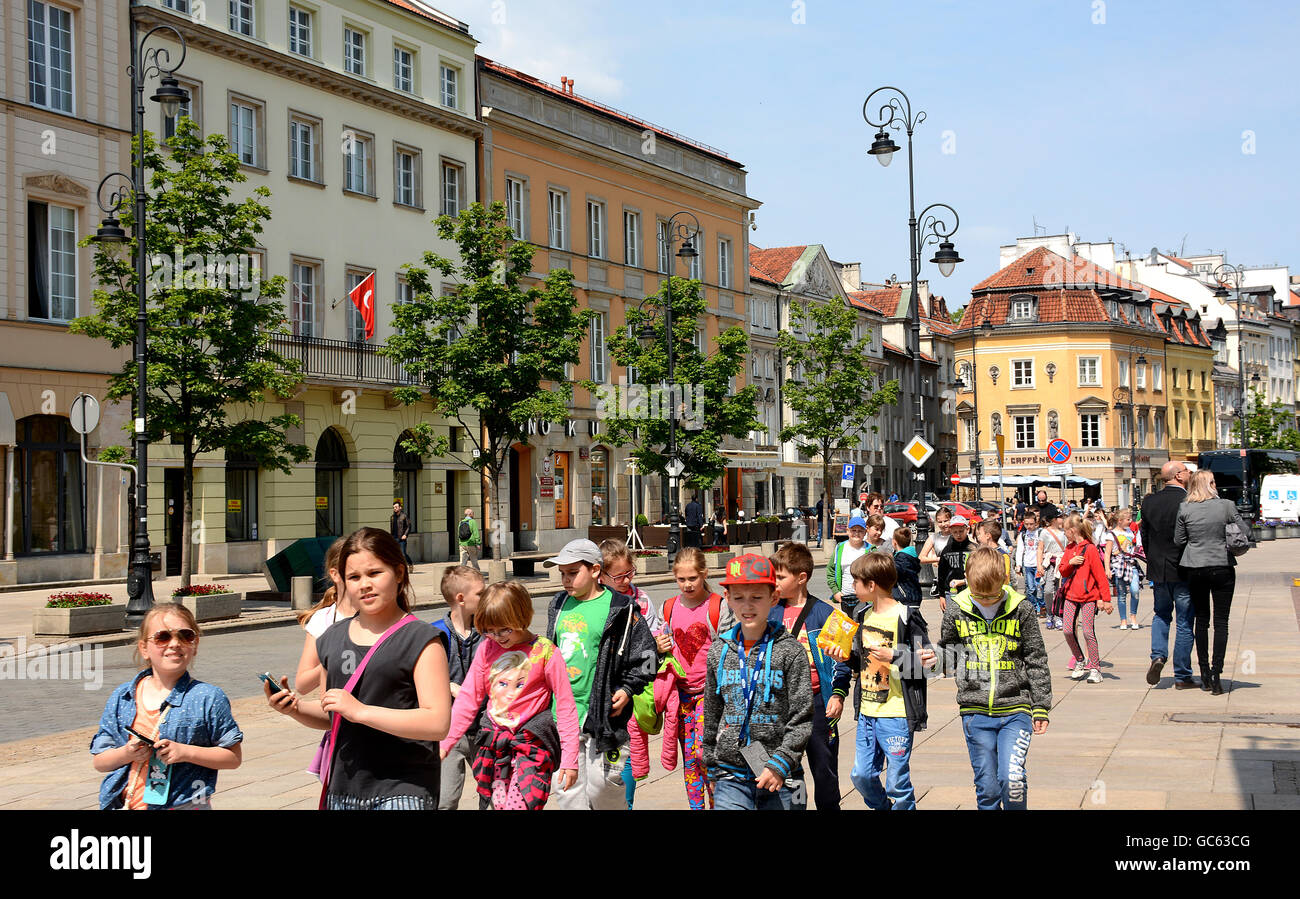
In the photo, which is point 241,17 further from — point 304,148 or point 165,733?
point 165,733

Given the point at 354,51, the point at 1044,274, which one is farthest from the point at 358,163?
the point at 1044,274

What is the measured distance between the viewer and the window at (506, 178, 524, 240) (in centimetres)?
4403

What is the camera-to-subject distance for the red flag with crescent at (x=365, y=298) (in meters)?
36.6

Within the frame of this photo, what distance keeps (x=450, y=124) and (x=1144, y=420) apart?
68152mm

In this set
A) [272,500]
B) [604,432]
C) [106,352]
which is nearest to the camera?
[106,352]

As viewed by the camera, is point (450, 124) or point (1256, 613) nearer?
point (1256, 613)

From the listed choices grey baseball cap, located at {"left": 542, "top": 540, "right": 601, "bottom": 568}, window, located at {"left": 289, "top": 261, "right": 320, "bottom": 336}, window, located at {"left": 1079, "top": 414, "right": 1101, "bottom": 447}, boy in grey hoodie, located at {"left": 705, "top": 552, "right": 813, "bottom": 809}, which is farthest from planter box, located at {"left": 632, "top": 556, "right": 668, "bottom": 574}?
window, located at {"left": 1079, "top": 414, "right": 1101, "bottom": 447}

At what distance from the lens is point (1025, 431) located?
3688 inches

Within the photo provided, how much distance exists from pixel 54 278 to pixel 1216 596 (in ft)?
83.7

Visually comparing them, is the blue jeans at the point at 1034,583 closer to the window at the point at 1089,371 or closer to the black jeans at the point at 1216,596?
the black jeans at the point at 1216,596

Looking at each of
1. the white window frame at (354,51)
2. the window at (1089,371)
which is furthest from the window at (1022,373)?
the white window frame at (354,51)
